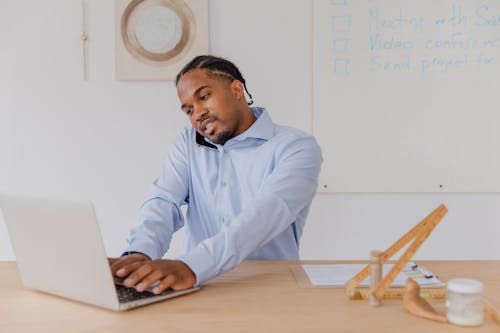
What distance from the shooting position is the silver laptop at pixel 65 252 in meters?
1.06

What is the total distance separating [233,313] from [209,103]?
0.91m

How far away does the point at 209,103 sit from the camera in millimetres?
1854

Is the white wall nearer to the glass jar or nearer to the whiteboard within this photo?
the whiteboard

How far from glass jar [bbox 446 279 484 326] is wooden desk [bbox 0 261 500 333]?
2 cm

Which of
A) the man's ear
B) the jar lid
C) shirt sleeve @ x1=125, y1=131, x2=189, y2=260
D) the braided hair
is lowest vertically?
shirt sleeve @ x1=125, y1=131, x2=189, y2=260

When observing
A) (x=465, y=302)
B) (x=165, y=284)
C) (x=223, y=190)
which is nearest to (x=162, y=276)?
(x=165, y=284)

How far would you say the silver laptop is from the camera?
Answer: 3.46 feet

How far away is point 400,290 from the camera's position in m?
1.20

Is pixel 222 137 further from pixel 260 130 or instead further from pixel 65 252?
pixel 65 252

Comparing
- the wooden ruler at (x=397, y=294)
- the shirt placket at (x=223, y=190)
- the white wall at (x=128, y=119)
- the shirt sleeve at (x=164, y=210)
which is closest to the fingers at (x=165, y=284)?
the shirt sleeve at (x=164, y=210)

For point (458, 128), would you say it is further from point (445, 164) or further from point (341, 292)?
point (341, 292)

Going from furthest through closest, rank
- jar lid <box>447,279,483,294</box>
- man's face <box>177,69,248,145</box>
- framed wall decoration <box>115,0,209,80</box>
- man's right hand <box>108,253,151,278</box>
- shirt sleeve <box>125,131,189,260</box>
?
1. framed wall decoration <box>115,0,209,80</box>
2. man's face <box>177,69,248,145</box>
3. shirt sleeve <box>125,131,189,260</box>
4. man's right hand <box>108,253,151,278</box>
5. jar lid <box>447,279,483,294</box>

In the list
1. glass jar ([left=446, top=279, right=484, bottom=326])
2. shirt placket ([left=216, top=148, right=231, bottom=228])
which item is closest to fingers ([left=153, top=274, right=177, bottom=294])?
glass jar ([left=446, top=279, right=484, bottom=326])

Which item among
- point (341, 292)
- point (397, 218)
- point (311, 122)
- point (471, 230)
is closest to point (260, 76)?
point (311, 122)
